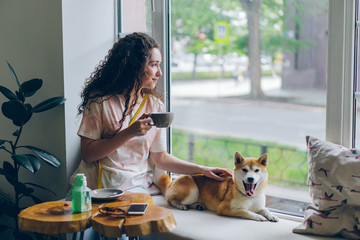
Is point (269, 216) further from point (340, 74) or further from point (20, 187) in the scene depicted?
point (20, 187)

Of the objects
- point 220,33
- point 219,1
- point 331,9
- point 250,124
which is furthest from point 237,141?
point 331,9

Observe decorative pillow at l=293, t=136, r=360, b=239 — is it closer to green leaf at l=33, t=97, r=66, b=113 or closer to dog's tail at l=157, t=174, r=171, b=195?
dog's tail at l=157, t=174, r=171, b=195

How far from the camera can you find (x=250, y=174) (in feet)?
6.02

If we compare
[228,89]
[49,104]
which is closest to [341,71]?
[49,104]

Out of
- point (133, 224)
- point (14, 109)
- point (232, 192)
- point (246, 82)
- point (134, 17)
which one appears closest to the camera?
point (133, 224)

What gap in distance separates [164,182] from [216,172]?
0.35 metres

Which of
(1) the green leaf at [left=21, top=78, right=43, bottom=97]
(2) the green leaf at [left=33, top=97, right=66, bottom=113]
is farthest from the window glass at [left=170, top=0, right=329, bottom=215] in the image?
(1) the green leaf at [left=21, top=78, right=43, bottom=97]

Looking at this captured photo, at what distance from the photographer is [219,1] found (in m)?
4.10

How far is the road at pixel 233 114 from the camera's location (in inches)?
143

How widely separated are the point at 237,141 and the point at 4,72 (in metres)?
2.47

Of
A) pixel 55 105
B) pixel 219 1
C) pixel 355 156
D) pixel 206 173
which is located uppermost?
pixel 219 1

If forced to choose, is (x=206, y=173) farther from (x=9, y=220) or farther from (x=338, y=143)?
(x=9, y=220)

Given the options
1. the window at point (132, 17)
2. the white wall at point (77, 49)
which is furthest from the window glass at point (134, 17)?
the white wall at point (77, 49)

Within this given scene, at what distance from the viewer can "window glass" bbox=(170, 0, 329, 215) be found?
2736 mm
